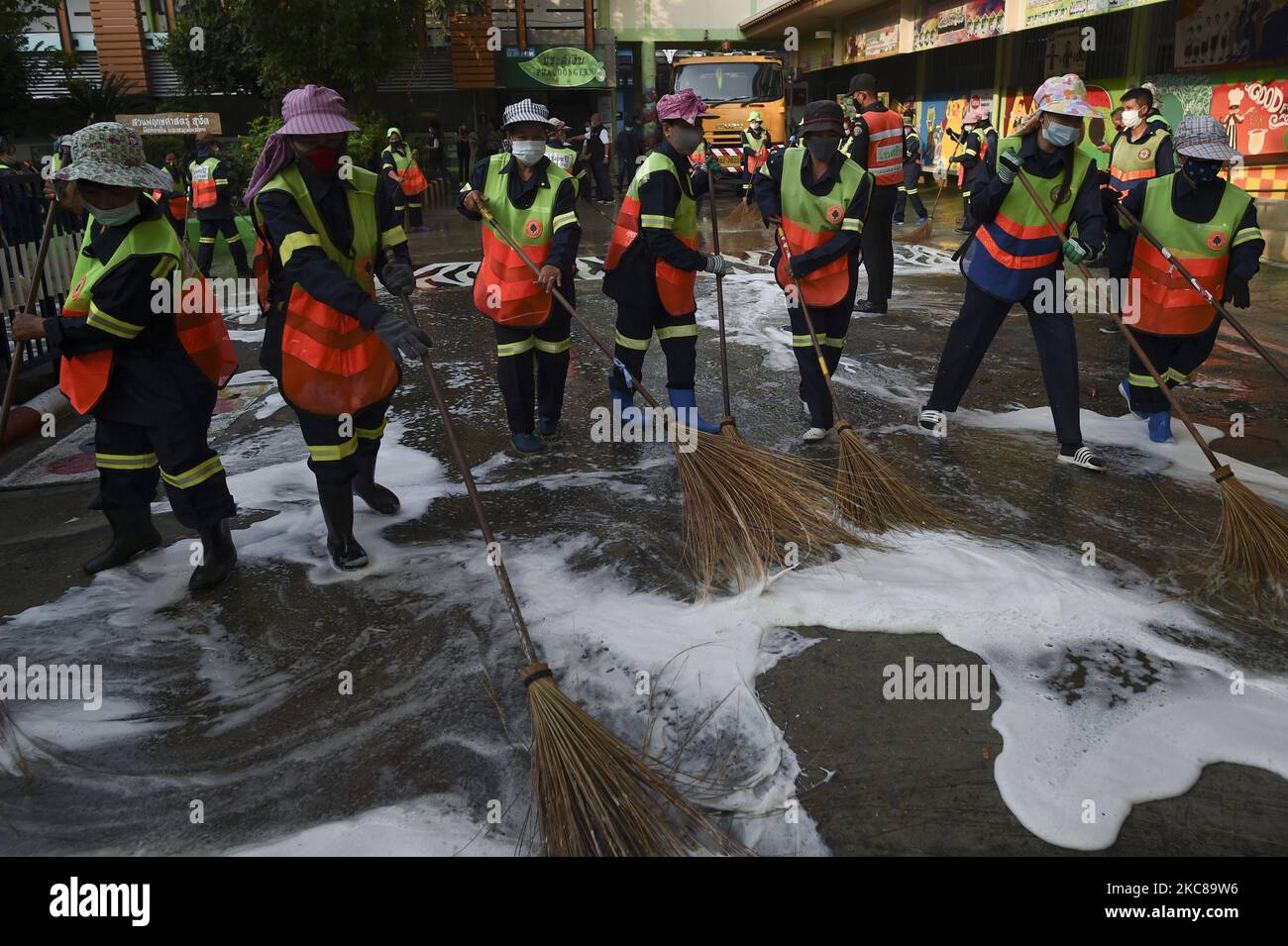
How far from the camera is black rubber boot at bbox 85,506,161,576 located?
3.84 m

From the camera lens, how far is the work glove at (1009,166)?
4612mm

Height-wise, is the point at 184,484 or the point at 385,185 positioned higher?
the point at 385,185

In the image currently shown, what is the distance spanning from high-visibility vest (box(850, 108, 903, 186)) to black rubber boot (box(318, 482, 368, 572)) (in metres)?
6.25

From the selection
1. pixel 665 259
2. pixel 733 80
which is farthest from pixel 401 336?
pixel 733 80

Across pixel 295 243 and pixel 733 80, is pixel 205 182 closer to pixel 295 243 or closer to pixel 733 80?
pixel 295 243

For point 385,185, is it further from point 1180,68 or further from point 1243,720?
point 1180,68

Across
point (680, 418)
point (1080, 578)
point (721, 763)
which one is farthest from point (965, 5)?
point (721, 763)

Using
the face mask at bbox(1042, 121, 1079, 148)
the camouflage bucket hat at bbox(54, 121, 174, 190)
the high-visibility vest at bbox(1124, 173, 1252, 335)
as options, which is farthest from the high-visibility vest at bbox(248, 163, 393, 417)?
the high-visibility vest at bbox(1124, 173, 1252, 335)

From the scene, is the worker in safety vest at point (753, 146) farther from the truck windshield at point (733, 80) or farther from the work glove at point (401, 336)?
the work glove at point (401, 336)

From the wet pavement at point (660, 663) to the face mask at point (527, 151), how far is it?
1.54m

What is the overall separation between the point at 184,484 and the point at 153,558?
56 centimetres

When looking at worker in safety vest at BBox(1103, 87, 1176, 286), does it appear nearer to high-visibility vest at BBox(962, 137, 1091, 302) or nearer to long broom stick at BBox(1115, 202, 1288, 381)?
long broom stick at BBox(1115, 202, 1288, 381)

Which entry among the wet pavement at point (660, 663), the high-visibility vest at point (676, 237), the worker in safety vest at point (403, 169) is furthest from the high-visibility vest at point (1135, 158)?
the worker in safety vest at point (403, 169)
